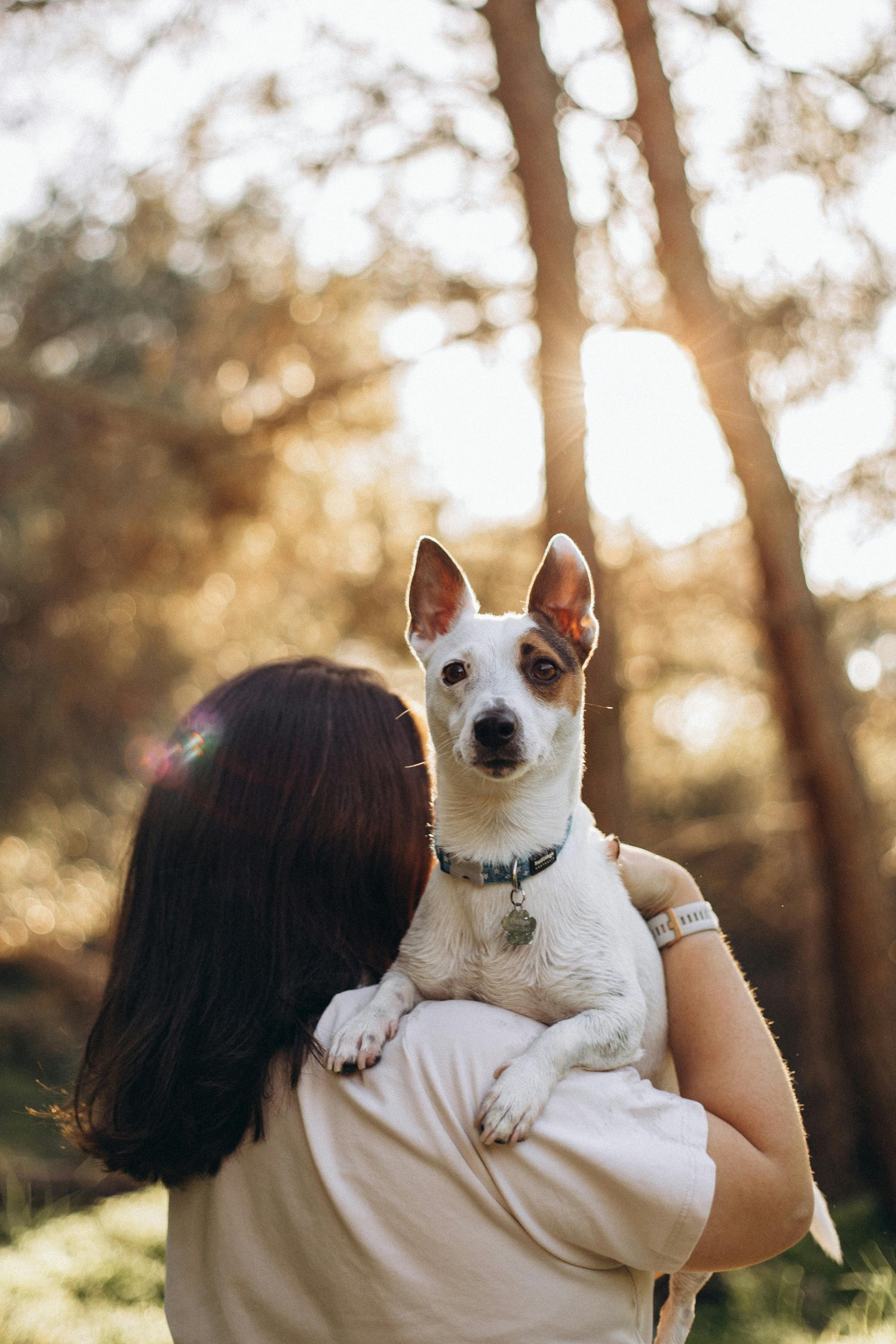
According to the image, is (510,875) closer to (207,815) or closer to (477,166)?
(207,815)

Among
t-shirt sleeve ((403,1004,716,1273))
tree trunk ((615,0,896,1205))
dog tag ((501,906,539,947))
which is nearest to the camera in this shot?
t-shirt sleeve ((403,1004,716,1273))

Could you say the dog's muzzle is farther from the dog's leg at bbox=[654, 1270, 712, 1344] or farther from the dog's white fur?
the dog's leg at bbox=[654, 1270, 712, 1344]

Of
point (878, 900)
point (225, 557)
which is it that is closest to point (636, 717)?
point (878, 900)

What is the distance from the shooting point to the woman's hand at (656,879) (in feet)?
6.57

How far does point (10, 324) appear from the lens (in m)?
7.09

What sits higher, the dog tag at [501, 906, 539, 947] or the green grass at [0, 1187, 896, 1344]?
the dog tag at [501, 906, 539, 947]

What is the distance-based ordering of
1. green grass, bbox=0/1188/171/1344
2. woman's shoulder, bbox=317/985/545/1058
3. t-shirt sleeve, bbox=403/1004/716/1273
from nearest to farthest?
t-shirt sleeve, bbox=403/1004/716/1273 < woman's shoulder, bbox=317/985/545/1058 < green grass, bbox=0/1188/171/1344

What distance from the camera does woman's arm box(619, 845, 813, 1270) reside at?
1.39m

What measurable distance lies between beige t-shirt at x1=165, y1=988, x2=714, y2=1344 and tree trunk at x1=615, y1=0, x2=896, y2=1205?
3.26 meters

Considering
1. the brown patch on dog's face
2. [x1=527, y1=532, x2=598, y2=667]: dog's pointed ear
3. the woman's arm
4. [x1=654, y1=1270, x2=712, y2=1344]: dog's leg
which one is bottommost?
[x1=654, y1=1270, x2=712, y2=1344]: dog's leg

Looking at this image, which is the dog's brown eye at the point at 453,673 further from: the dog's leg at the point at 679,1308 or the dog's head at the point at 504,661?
the dog's leg at the point at 679,1308

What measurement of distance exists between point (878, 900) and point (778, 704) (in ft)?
3.11

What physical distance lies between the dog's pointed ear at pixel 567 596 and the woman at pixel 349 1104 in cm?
45

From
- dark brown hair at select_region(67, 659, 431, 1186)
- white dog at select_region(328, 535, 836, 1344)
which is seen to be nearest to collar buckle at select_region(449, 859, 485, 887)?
white dog at select_region(328, 535, 836, 1344)
